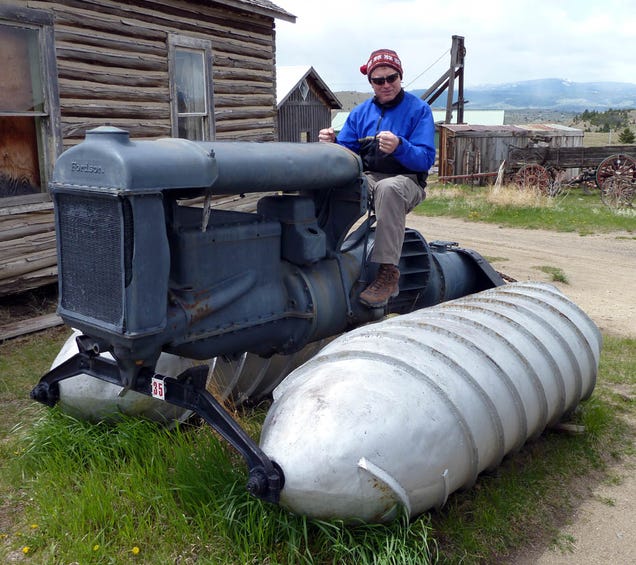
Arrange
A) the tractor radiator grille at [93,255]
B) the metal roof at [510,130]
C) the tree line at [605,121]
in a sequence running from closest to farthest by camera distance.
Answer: the tractor radiator grille at [93,255], the metal roof at [510,130], the tree line at [605,121]

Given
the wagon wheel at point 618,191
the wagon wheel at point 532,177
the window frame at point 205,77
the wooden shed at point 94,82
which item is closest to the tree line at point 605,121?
the wagon wheel at point 532,177

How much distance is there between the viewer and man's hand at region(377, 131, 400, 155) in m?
3.84

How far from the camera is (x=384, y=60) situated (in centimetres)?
411

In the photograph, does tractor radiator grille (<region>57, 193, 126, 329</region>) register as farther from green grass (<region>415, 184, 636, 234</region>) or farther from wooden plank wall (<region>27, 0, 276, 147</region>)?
green grass (<region>415, 184, 636, 234</region>)

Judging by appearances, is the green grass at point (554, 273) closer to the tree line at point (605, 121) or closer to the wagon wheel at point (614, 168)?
the wagon wheel at point (614, 168)

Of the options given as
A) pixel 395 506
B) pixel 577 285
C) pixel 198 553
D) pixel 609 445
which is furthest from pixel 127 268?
pixel 577 285

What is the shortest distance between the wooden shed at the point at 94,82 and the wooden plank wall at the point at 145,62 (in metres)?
0.01

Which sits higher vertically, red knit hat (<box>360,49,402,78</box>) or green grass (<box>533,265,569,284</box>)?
red knit hat (<box>360,49,402,78</box>)

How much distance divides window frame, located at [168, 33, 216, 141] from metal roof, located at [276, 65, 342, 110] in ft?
46.6

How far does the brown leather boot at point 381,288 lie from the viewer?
3.88 meters


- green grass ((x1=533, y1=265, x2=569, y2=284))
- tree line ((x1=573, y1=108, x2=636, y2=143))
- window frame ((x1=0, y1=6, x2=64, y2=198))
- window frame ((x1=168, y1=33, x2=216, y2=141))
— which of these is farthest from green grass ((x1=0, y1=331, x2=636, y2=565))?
tree line ((x1=573, y1=108, x2=636, y2=143))

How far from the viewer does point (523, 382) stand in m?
3.25

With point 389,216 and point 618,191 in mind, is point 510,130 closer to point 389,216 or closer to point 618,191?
point 618,191

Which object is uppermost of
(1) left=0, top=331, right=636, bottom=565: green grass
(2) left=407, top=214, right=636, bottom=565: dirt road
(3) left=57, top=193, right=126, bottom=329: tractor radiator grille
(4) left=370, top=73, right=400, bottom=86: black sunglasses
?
(4) left=370, top=73, right=400, bottom=86: black sunglasses
